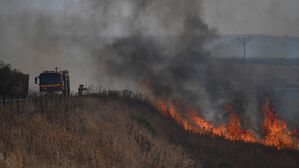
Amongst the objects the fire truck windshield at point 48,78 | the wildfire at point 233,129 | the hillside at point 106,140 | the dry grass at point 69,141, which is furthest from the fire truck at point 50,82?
the wildfire at point 233,129

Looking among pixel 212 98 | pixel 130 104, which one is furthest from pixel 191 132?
pixel 212 98

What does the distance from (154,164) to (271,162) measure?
9.72m

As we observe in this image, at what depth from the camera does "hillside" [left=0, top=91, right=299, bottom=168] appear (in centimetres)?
757

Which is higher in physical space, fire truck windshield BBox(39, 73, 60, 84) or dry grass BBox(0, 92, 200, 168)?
fire truck windshield BBox(39, 73, 60, 84)

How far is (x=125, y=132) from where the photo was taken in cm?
1303

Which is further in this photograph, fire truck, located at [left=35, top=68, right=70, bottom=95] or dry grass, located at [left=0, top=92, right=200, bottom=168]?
fire truck, located at [left=35, top=68, right=70, bottom=95]

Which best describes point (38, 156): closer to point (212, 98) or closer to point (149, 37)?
point (149, 37)

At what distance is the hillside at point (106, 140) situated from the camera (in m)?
7.57

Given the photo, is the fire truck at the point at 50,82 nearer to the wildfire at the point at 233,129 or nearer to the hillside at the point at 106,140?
the hillside at the point at 106,140

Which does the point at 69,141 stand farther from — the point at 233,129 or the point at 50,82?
the point at 233,129

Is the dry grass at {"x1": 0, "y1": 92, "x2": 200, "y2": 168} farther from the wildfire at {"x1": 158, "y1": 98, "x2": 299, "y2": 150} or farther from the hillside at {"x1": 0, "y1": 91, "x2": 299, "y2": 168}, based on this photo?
the wildfire at {"x1": 158, "y1": 98, "x2": 299, "y2": 150}

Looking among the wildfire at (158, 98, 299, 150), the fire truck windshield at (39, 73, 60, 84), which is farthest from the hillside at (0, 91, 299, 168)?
the fire truck windshield at (39, 73, 60, 84)

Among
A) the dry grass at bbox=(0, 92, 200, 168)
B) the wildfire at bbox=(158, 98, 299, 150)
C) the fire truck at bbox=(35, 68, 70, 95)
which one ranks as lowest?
the wildfire at bbox=(158, 98, 299, 150)

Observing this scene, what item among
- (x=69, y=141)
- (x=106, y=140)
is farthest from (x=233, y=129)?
(x=69, y=141)
